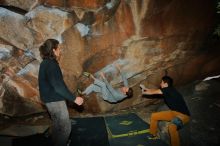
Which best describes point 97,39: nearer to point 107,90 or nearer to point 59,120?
point 107,90

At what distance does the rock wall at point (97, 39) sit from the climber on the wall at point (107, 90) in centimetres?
20

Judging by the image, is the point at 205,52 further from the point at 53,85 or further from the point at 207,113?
the point at 53,85

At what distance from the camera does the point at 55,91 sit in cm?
501

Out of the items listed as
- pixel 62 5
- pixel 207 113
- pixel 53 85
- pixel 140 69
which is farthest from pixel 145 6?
pixel 53 85

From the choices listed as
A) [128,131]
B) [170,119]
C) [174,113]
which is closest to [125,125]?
[128,131]

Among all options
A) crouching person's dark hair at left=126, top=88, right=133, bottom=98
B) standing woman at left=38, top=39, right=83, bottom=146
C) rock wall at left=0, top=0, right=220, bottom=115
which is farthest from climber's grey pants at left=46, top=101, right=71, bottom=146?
crouching person's dark hair at left=126, top=88, right=133, bottom=98

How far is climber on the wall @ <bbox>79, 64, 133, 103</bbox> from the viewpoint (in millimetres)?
7641

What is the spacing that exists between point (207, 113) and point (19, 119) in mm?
5305

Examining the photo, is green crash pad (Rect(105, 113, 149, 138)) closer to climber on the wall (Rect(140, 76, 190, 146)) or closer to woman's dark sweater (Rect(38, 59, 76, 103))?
climber on the wall (Rect(140, 76, 190, 146))

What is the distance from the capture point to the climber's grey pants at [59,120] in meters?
5.13

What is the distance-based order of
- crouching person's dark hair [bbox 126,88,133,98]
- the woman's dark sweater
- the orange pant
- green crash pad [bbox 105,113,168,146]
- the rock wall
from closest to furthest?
the woman's dark sweater < the orange pant < green crash pad [bbox 105,113,168,146] < the rock wall < crouching person's dark hair [bbox 126,88,133,98]

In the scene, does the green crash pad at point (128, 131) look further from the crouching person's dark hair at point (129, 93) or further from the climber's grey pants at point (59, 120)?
the climber's grey pants at point (59, 120)

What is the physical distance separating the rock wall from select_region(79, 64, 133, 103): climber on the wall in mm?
199

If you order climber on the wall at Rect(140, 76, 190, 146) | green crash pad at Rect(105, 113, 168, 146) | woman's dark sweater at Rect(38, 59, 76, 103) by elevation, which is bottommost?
green crash pad at Rect(105, 113, 168, 146)
